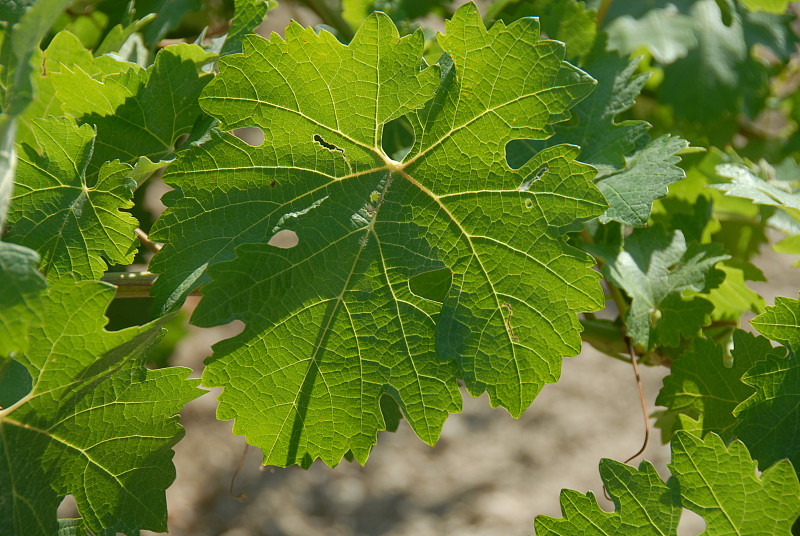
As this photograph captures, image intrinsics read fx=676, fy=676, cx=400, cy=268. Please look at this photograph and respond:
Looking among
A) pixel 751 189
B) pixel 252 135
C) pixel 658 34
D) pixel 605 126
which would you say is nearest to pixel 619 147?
pixel 605 126

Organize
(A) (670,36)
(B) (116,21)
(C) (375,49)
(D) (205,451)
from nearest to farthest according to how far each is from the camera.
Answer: (C) (375,49) < (B) (116,21) < (A) (670,36) < (D) (205,451)

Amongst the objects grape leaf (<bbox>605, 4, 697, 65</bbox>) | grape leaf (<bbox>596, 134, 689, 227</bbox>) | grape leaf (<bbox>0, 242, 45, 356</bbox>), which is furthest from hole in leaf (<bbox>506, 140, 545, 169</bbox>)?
grape leaf (<bbox>605, 4, 697, 65</bbox>)

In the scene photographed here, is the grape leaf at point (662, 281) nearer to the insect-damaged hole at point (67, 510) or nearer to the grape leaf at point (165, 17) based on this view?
the grape leaf at point (165, 17)

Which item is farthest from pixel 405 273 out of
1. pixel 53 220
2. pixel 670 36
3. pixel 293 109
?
pixel 670 36

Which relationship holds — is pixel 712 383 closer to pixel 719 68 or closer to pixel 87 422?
pixel 87 422

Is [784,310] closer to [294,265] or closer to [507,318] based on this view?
[507,318]

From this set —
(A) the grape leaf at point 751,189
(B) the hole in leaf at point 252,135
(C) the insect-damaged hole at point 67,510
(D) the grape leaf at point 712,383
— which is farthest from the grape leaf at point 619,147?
(B) the hole in leaf at point 252,135
